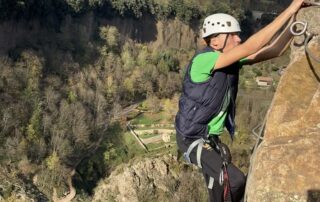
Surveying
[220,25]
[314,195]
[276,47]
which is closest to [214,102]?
[220,25]

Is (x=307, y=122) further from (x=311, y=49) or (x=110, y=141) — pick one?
(x=110, y=141)

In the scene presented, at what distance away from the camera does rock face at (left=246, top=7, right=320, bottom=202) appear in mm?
4004

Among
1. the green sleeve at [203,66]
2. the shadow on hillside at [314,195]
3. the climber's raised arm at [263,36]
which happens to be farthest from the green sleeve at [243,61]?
the shadow on hillside at [314,195]

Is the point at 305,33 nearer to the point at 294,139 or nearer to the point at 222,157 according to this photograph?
the point at 294,139

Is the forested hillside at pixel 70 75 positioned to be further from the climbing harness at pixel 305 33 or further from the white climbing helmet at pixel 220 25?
the climbing harness at pixel 305 33

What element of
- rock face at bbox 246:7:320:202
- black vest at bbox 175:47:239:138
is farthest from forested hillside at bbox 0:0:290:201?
rock face at bbox 246:7:320:202

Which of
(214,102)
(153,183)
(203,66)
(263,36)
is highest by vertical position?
(263,36)

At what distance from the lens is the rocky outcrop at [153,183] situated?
31.0 metres

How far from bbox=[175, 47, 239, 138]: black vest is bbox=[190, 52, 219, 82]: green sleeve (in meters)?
0.05

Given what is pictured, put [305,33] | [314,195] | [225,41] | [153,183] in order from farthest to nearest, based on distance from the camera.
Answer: [153,183] → [225,41] → [305,33] → [314,195]

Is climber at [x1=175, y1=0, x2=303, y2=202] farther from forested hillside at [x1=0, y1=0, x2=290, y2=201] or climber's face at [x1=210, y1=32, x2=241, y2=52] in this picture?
forested hillside at [x1=0, y1=0, x2=290, y2=201]

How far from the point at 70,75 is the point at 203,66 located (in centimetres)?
3886

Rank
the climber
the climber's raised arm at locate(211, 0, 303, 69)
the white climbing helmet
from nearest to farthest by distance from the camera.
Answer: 1. the climber's raised arm at locate(211, 0, 303, 69)
2. the climber
3. the white climbing helmet

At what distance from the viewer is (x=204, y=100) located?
4.32 m
